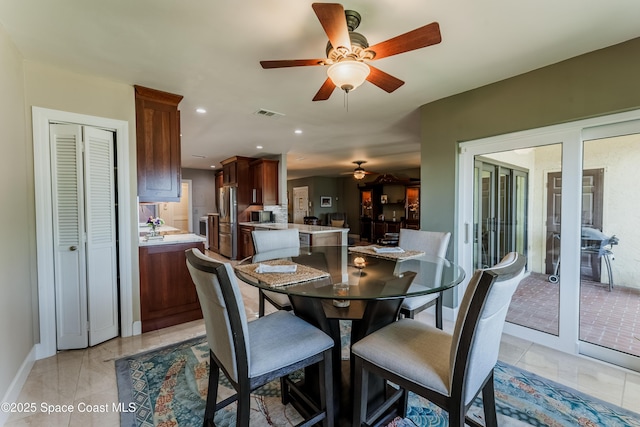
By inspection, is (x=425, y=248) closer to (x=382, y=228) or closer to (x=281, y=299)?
(x=281, y=299)

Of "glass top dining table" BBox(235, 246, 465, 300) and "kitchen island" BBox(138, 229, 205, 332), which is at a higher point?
"glass top dining table" BBox(235, 246, 465, 300)

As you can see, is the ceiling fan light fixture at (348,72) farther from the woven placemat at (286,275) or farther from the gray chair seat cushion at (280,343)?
the gray chair seat cushion at (280,343)

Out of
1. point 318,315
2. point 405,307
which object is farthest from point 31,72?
point 405,307

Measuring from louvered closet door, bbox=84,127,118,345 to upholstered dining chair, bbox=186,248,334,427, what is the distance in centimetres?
170

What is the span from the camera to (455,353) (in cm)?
112

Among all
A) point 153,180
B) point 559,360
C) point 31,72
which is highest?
point 31,72

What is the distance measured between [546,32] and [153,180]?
11.2ft

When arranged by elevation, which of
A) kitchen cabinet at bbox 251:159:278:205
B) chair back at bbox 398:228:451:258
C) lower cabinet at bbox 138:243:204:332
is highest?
kitchen cabinet at bbox 251:159:278:205

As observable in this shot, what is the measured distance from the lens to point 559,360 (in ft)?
7.54

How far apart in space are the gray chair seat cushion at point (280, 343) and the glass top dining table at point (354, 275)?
238 millimetres

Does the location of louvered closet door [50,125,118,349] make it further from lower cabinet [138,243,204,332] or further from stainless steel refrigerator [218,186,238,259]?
stainless steel refrigerator [218,186,238,259]

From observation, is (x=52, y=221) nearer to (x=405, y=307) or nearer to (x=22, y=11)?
(x=22, y=11)

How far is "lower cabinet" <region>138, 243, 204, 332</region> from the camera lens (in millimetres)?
2791

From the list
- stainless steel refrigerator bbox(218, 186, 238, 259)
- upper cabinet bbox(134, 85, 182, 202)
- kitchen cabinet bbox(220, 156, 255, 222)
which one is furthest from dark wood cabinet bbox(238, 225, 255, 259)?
upper cabinet bbox(134, 85, 182, 202)
